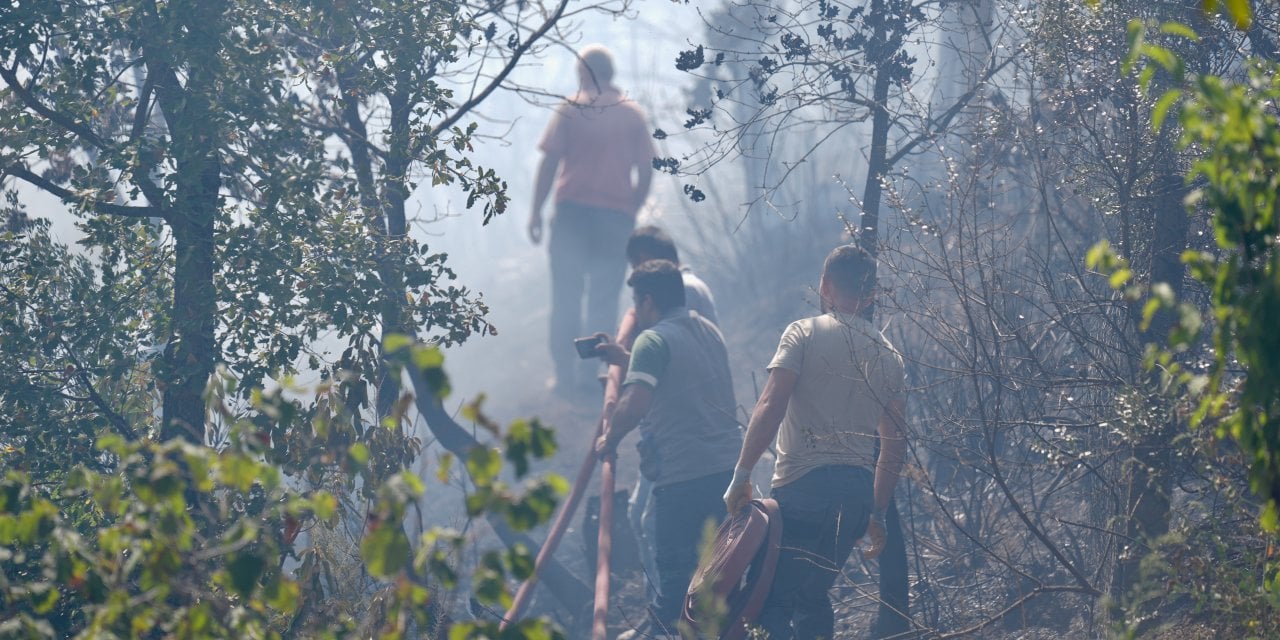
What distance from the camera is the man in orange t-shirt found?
811 centimetres

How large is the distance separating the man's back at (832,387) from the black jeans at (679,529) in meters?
0.81

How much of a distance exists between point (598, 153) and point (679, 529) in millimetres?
3911

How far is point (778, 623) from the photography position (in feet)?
13.7

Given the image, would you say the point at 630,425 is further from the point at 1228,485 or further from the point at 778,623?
the point at 1228,485

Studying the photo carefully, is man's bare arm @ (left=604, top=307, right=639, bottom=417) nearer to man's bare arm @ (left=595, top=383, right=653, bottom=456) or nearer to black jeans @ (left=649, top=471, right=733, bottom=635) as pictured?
man's bare arm @ (left=595, top=383, right=653, bottom=456)

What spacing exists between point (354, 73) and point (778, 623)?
9.76 ft

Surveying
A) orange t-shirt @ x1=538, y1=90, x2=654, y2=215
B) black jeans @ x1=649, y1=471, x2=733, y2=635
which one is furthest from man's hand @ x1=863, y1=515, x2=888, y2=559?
orange t-shirt @ x1=538, y1=90, x2=654, y2=215

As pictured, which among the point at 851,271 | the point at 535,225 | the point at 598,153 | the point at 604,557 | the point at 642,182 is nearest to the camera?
the point at 851,271

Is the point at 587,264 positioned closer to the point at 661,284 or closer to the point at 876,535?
the point at 661,284

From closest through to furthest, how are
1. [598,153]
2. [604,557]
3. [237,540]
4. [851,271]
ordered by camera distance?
[237,540] < [851,271] < [604,557] < [598,153]

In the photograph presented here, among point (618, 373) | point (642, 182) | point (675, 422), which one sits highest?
point (642, 182)

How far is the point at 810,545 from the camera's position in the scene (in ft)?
13.8

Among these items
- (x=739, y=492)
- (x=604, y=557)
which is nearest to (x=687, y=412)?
(x=604, y=557)

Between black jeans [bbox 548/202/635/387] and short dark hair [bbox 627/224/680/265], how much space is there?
225cm
